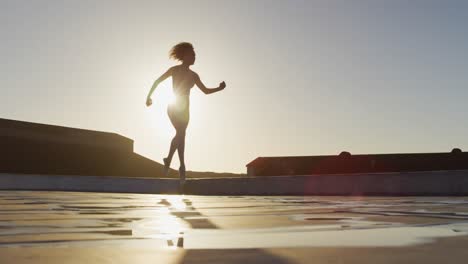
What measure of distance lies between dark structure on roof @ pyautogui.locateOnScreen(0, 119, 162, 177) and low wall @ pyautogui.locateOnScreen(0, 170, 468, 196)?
31.4 metres

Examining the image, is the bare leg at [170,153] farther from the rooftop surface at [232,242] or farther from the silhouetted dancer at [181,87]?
the rooftop surface at [232,242]

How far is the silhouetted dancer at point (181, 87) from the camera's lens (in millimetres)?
9320

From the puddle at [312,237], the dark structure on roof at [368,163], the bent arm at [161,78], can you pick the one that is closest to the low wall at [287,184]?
the bent arm at [161,78]

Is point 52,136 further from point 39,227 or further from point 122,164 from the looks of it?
point 39,227

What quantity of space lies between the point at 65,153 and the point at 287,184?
145 ft

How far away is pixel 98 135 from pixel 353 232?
57109 mm

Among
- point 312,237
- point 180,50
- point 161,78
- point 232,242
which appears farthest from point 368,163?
point 232,242

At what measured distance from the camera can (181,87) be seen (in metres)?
9.34

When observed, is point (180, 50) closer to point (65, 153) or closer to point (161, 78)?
point (161, 78)

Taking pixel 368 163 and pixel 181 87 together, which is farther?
pixel 368 163

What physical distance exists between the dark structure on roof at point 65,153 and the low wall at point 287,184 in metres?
31.4

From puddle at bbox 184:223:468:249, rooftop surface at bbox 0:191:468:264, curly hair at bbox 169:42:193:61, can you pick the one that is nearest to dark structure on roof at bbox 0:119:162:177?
curly hair at bbox 169:42:193:61

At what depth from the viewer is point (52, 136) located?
176 feet

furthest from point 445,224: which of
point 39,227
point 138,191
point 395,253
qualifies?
point 138,191
